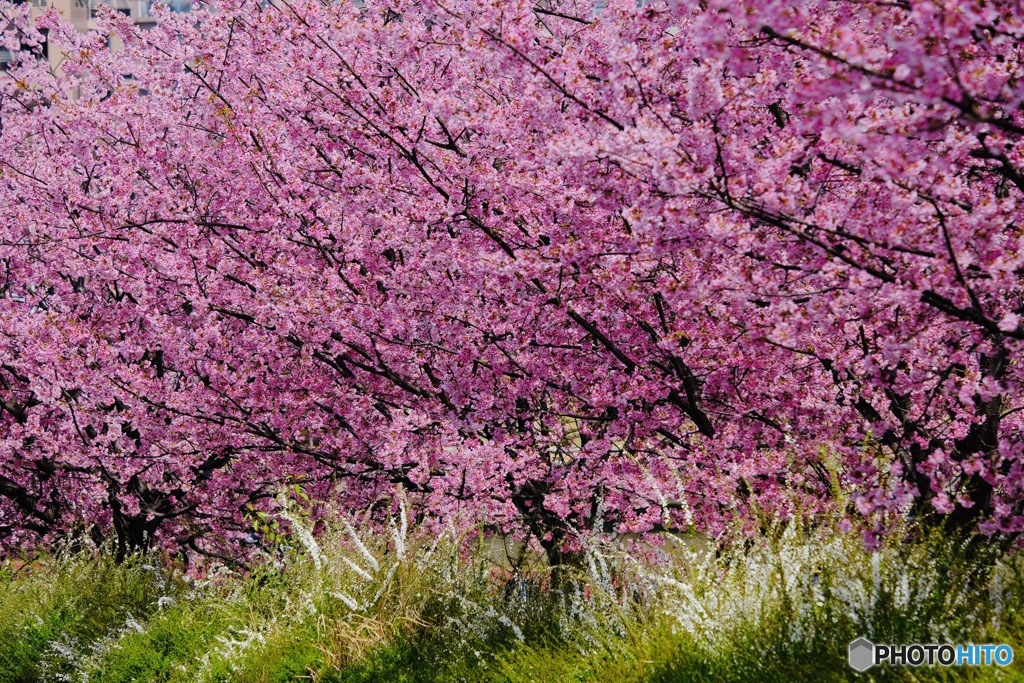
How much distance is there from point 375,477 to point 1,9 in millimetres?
10017

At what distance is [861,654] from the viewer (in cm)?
512

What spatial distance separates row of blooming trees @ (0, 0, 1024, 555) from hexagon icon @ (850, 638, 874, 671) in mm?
631

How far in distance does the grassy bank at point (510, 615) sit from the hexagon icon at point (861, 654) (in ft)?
0.19

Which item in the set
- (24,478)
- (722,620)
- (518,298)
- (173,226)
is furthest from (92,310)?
(722,620)

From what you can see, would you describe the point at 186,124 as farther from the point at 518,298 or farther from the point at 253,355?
the point at 518,298

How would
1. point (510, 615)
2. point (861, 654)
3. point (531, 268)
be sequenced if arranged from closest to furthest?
point (861, 654) < point (531, 268) < point (510, 615)

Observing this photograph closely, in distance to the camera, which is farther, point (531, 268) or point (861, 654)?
point (531, 268)

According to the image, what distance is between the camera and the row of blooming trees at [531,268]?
5188 mm

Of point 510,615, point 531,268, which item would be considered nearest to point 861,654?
point 510,615

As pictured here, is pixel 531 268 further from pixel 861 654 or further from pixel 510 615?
pixel 861 654

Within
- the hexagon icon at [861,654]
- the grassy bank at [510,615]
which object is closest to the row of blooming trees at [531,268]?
the grassy bank at [510,615]

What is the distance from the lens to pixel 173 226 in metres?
11.0

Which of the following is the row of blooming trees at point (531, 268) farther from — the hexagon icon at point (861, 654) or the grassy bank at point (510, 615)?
the hexagon icon at point (861, 654)

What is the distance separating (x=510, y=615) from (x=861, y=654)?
2.93 metres
